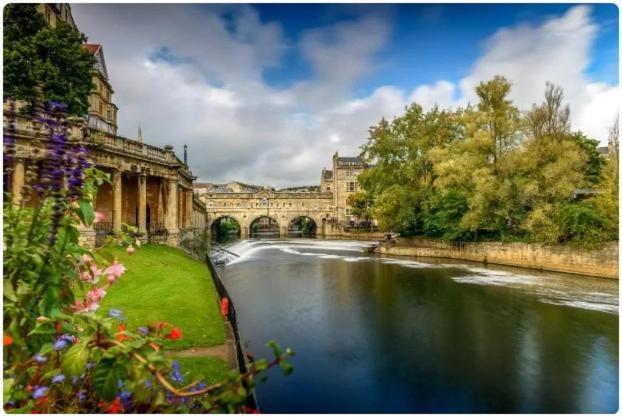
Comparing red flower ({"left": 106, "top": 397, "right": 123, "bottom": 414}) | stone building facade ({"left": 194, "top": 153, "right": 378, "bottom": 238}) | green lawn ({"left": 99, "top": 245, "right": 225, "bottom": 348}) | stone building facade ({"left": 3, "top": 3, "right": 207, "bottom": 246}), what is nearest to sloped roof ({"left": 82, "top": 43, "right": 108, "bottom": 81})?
stone building facade ({"left": 3, "top": 3, "right": 207, "bottom": 246})

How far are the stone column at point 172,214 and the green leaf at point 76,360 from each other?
23712 mm

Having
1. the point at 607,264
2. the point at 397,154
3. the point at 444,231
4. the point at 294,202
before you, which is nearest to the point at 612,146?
the point at 607,264

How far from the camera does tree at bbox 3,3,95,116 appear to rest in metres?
16.7

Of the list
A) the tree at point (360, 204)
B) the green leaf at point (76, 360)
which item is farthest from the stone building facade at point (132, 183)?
the tree at point (360, 204)

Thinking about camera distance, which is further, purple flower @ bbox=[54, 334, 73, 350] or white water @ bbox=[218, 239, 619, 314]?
white water @ bbox=[218, 239, 619, 314]

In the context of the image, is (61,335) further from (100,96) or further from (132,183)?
(100,96)

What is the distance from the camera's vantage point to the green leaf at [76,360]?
198 cm

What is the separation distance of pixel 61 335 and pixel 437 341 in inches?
395

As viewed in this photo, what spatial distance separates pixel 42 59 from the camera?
18516mm

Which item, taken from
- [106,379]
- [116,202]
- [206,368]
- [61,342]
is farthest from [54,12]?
[106,379]

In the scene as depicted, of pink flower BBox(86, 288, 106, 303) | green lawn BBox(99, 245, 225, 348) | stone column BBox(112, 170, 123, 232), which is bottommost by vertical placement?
green lawn BBox(99, 245, 225, 348)

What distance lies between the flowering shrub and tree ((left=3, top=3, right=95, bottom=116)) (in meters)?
16.8

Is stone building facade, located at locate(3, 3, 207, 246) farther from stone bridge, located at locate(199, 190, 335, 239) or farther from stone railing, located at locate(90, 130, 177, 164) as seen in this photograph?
stone bridge, located at locate(199, 190, 335, 239)

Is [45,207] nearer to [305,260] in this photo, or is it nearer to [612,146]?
[305,260]
